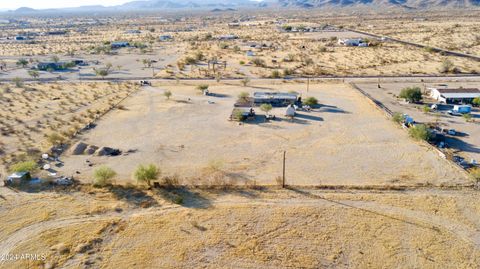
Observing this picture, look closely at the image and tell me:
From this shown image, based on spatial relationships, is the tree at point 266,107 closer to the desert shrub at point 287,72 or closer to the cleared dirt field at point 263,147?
the cleared dirt field at point 263,147

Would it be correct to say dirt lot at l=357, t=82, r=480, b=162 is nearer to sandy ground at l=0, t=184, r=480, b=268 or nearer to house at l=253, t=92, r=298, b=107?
sandy ground at l=0, t=184, r=480, b=268

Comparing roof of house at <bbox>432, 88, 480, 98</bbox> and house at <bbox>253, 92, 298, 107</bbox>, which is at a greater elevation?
roof of house at <bbox>432, 88, 480, 98</bbox>

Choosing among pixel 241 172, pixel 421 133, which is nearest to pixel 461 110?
pixel 421 133

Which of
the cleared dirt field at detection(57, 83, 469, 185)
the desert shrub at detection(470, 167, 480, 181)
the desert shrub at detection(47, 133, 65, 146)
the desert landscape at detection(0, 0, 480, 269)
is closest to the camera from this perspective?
the desert landscape at detection(0, 0, 480, 269)

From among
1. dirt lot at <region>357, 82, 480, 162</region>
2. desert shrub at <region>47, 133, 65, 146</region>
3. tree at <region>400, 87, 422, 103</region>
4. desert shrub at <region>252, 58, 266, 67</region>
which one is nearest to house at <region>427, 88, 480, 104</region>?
dirt lot at <region>357, 82, 480, 162</region>

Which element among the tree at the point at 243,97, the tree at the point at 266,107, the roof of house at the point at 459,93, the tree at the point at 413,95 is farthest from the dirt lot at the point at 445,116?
the tree at the point at 243,97
